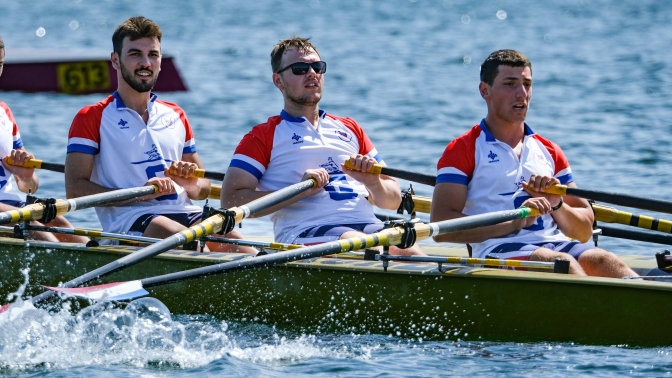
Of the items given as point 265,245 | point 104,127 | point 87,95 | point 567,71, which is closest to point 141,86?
point 104,127

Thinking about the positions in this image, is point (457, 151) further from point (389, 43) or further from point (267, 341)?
point (389, 43)

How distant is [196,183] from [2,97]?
1384cm

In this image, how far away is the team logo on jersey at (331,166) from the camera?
6.98 m

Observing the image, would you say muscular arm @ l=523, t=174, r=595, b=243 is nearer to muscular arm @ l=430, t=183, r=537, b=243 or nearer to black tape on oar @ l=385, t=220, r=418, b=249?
muscular arm @ l=430, t=183, r=537, b=243

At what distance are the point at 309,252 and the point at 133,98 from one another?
2083mm

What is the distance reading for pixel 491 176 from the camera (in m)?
6.43

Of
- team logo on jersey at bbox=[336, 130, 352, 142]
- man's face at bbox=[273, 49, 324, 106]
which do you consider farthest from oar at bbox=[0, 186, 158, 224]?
team logo on jersey at bbox=[336, 130, 352, 142]

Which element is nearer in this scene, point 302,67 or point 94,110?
point 302,67

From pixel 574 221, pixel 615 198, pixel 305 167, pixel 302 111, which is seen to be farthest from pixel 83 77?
pixel 615 198

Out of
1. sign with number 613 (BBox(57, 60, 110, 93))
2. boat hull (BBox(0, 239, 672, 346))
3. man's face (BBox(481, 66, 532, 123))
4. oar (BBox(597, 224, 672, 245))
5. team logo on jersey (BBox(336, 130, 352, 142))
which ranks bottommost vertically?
boat hull (BBox(0, 239, 672, 346))

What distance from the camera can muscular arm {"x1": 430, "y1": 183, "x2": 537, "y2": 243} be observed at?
6.33m

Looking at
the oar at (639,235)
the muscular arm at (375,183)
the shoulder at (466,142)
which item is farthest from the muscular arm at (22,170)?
the oar at (639,235)

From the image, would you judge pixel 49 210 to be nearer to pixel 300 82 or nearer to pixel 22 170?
pixel 22 170

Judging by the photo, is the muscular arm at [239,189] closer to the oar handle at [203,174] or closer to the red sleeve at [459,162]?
the oar handle at [203,174]
